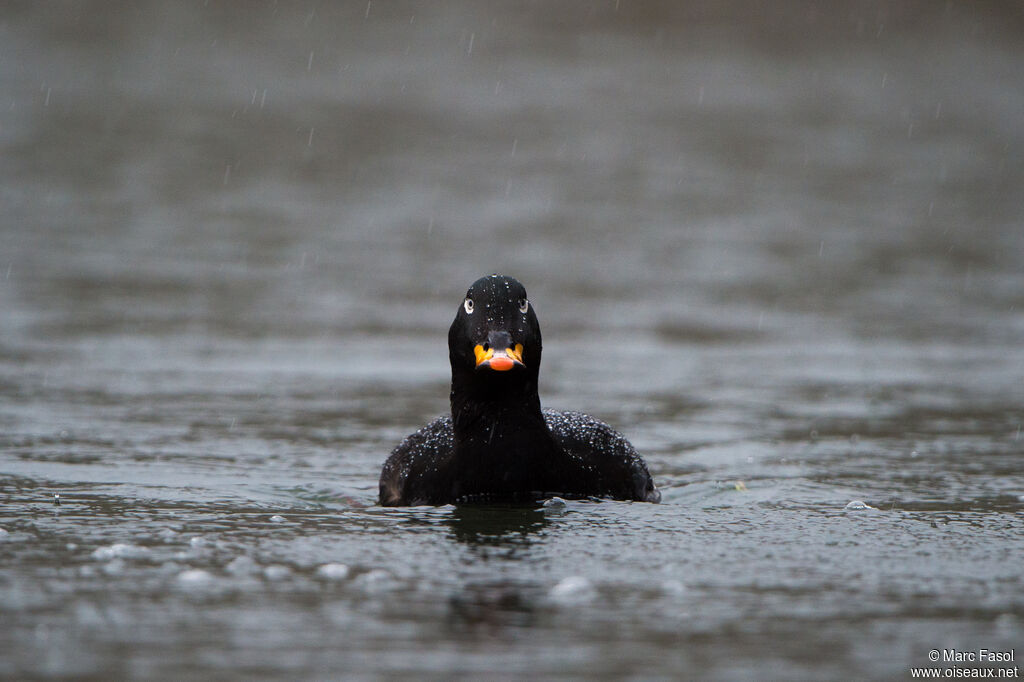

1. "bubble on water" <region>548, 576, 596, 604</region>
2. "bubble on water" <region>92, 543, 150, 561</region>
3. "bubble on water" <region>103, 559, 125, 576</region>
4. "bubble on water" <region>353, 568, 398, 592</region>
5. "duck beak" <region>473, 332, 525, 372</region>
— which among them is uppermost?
"duck beak" <region>473, 332, 525, 372</region>

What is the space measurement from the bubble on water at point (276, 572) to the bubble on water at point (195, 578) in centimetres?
20

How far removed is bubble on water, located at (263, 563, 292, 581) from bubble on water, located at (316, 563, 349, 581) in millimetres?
110

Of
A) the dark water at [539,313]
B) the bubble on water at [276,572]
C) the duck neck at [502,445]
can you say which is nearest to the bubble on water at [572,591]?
the dark water at [539,313]

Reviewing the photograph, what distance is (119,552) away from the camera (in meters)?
5.35

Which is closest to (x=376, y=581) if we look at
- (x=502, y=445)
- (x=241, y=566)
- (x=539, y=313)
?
(x=241, y=566)

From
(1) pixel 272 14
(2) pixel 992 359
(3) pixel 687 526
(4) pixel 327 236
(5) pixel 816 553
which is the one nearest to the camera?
(5) pixel 816 553

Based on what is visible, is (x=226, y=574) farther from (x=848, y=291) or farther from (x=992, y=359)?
(x=848, y=291)

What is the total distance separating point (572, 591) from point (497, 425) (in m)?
1.65

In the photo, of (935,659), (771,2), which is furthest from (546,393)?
(771,2)

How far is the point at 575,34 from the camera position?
26.5 meters

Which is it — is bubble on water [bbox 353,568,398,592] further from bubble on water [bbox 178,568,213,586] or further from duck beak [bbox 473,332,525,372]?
duck beak [bbox 473,332,525,372]

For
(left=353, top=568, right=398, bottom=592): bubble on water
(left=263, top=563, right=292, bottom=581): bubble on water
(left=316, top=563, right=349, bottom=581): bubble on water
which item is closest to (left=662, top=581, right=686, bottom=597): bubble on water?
(left=353, top=568, right=398, bottom=592): bubble on water

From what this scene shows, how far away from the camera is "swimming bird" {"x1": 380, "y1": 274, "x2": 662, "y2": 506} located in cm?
625

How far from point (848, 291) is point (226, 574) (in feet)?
36.8
